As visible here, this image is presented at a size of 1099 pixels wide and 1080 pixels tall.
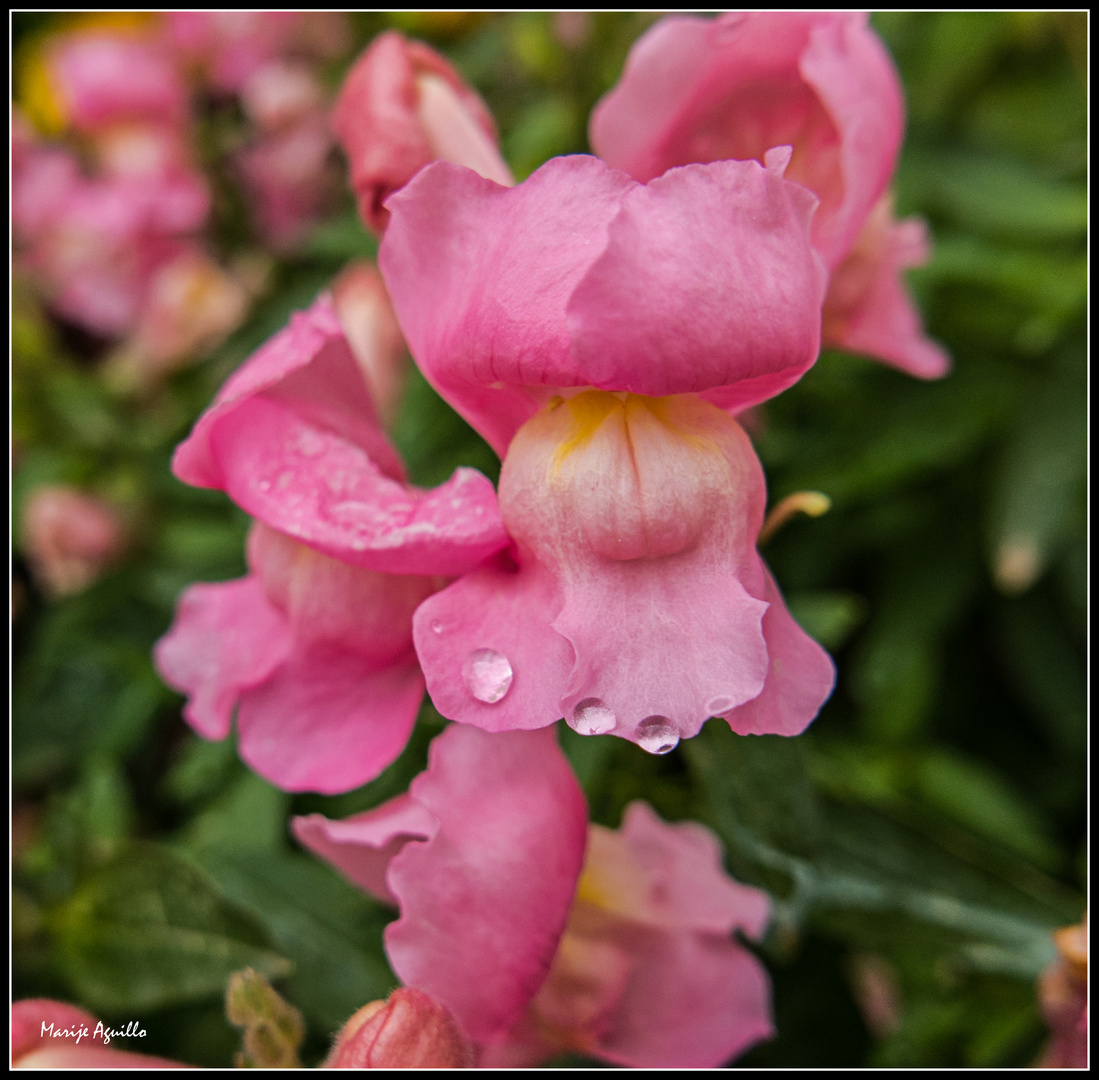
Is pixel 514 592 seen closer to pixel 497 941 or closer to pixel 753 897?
pixel 497 941

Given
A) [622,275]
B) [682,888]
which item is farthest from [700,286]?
[682,888]

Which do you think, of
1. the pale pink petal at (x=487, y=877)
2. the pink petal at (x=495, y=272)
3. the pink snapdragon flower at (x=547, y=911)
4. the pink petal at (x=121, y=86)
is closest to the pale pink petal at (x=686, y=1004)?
the pink snapdragon flower at (x=547, y=911)

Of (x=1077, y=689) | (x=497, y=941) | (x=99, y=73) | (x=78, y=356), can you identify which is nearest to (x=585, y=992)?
(x=497, y=941)

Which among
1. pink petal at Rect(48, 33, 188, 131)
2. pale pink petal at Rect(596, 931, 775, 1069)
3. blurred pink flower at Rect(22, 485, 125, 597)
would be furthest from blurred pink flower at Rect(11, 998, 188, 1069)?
pink petal at Rect(48, 33, 188, 131)

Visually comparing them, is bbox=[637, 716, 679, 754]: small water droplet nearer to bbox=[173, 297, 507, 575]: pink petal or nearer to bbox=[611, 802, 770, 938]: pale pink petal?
bbox=[173, 297, 507, 575]: pink petal

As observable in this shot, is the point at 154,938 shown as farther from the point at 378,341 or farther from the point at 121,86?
the point at 121,86
